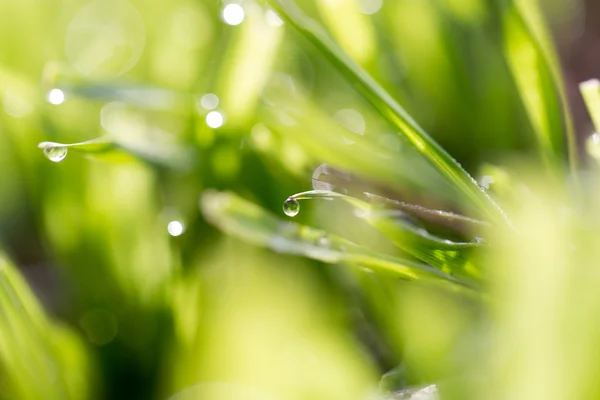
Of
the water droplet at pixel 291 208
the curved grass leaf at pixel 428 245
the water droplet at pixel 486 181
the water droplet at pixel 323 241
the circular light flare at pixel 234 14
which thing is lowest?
the curved grass leaf at pixel 428 245

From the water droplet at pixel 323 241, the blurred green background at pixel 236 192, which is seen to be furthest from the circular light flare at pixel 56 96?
the water droplet at pixel 323 241

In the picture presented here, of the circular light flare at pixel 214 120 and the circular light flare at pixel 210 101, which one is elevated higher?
the circular light flare at pixel 210 101

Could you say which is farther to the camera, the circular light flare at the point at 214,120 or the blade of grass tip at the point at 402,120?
the circular light flare at the point at 214,120

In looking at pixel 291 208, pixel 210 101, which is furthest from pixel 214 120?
pixel 291 208

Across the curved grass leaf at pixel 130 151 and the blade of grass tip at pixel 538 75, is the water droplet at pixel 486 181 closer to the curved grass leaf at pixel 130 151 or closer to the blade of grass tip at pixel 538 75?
the blade of grass tip at pixel 538 75

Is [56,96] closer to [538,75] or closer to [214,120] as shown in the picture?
[214,120]

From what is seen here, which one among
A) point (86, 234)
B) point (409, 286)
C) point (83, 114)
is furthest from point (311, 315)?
point (83, 114)

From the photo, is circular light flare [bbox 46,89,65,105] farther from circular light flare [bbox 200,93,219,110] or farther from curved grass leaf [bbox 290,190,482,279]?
curved grass leaf [bbox 290,190,482,279]
